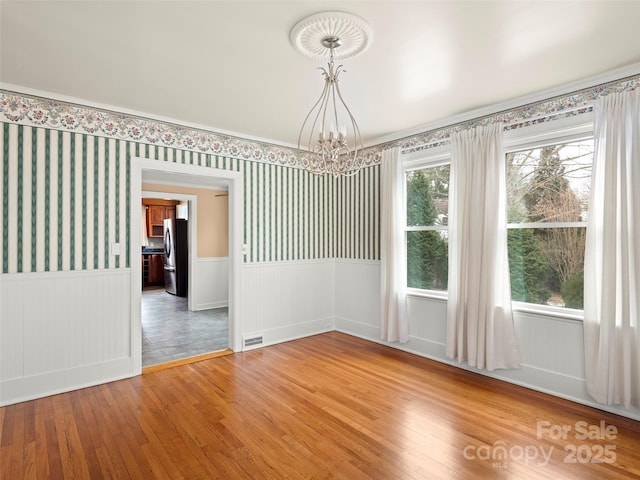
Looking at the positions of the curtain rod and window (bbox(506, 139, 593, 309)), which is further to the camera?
window (bbox(506, 139, 593, 309))

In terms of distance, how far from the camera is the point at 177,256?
792cm

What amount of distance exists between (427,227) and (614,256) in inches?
71.9

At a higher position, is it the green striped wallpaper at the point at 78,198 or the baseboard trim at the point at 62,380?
the green striped wallpaper at the point at 78,198

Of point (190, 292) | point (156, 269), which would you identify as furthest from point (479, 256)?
point (156, 269)

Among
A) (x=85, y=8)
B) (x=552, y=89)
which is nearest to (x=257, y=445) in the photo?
(x=85, y=8)

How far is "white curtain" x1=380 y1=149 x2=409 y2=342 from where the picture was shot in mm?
4270

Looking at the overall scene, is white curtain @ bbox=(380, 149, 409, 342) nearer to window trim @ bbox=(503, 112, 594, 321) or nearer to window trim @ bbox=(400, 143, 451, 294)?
window trim @ bbox=(400, 143, 451, 294)

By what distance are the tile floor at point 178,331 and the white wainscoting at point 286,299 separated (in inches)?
23.5

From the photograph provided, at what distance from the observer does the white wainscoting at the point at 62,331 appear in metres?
3.00

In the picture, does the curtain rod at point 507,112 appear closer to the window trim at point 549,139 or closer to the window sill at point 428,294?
the window trim at point 549,139

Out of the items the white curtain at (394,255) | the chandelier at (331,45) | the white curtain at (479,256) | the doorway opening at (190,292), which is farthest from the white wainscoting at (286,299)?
the chandelier at (331,45)

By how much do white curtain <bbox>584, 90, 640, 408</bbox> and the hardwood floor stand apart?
0.36 metres

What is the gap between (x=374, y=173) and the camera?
15.8ft

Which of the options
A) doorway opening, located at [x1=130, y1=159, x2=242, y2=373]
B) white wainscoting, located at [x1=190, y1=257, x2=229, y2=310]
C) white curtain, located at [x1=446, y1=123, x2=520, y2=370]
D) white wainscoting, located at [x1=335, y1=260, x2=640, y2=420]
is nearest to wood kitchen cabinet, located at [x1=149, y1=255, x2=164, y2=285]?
doorway opening, located at [x1=130, y1=159, x2=242, y2=373]
